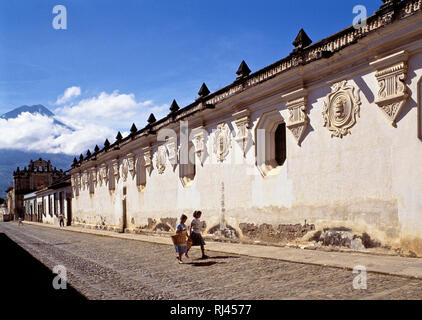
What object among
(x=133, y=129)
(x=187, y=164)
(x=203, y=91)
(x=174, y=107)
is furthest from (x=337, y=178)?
(x=133, y=129)

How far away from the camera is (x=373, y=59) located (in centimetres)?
889

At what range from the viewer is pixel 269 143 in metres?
12.6

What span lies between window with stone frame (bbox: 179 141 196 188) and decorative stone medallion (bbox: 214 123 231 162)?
2.34 meters

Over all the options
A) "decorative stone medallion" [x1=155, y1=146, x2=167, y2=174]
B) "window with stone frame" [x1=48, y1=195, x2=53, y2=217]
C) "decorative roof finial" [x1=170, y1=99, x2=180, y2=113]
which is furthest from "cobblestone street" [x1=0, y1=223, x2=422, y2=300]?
"window with stone frame" [x1=48, y1=195, x2=53, y2=217]

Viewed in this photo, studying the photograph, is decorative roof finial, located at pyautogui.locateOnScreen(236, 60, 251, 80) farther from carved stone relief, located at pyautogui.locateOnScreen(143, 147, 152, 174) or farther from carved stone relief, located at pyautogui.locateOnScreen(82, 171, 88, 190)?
carved stone relief, located at pyautogui.locateOnScreen(82, 171, 88, 190)

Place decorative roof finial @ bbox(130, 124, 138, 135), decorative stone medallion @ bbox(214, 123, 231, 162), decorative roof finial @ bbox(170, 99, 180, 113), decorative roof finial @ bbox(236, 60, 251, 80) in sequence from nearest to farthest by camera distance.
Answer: decorative roof finial @ bbox(236, 60, 251, 80)
decorative stone medallion @ bbox(214, 123, 231, 162)
decorative roof finial @ bbox(170, 99, 180, 113)
decorative roof finial @ bbox(130, 124, 138, 135)

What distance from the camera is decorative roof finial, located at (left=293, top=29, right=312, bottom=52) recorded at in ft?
36.3

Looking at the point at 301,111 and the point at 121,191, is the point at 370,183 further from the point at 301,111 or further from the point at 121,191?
the point at 121,191

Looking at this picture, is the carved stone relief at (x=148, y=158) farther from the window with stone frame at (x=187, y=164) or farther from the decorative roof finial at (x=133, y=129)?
the window with stone frame at (x=187, y=164)

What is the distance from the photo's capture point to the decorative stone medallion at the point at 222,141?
1405 cm

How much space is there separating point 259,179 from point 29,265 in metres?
7.01

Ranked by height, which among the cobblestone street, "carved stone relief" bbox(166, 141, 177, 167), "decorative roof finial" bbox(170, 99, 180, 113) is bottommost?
the cobblestone street

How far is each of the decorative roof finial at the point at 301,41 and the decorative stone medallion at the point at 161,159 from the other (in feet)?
30.8
